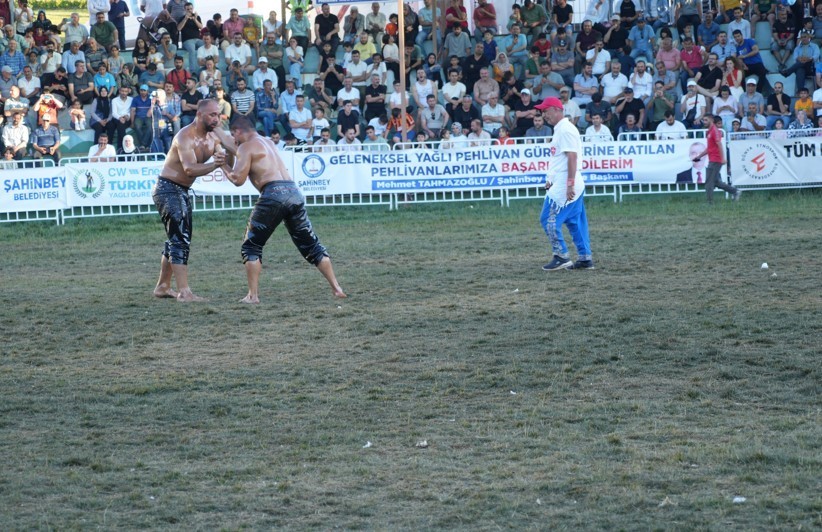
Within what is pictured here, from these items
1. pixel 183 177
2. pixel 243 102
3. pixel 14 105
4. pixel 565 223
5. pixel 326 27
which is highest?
pixel 326 27

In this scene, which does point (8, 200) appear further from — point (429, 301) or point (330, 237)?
point (429, 301)

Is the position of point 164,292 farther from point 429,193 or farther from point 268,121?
point 268,121

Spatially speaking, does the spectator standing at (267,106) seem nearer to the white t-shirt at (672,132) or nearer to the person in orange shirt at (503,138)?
the person in orange shirt at (503,138)

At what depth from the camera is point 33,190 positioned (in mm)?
18344

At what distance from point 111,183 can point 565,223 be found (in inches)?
376

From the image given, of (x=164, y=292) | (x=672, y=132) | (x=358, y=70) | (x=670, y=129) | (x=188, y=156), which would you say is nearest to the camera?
(x=188, y=156)

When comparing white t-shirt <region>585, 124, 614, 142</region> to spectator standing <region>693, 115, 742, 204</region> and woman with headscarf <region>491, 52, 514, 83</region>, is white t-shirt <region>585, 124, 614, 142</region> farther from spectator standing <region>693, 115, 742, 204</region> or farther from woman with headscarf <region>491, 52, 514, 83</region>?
woman with headscarf <region>491, 52, 514, 83</region>

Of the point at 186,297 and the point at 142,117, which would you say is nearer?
the point at 186,297

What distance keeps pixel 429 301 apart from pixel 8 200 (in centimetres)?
1045

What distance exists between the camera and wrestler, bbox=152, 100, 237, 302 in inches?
409

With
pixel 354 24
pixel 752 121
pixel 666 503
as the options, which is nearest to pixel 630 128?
pixel 752 121

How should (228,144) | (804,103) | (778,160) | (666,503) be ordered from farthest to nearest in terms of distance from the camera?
(804,103) < (778,160) < (228,144) < (666,503)

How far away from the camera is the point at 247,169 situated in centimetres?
1017

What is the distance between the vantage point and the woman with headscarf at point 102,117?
2209 centimetres
